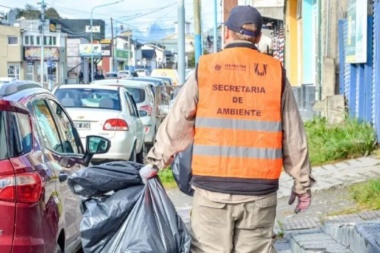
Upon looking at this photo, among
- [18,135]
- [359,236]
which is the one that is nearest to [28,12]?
[359,236]

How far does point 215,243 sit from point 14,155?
1.29 meters

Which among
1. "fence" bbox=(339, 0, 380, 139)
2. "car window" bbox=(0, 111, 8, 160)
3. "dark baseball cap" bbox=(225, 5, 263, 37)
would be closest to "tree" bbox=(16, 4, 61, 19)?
"fence" bbox=(339, 0, 380, 139)

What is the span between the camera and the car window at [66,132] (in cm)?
709

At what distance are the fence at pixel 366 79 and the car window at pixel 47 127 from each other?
6.93 m

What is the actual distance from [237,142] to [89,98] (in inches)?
413

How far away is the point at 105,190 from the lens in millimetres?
4816

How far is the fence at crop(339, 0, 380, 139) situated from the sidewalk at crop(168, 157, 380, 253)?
4.49 feet

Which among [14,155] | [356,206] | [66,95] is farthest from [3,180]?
[66,95]

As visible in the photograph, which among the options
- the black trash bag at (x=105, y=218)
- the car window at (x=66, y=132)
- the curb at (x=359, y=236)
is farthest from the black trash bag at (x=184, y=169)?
the car window at (x=66, y=132)

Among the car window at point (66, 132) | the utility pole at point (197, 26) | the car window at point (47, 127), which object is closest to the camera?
the car window at point (47, 127)

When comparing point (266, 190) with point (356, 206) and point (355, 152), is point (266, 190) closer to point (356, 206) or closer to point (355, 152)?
point (356, 206)

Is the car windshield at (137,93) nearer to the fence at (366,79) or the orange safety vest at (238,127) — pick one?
the fence at (366,79)

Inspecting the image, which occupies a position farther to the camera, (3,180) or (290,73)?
(290,73)

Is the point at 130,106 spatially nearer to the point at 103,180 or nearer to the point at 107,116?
the point at 107,116
